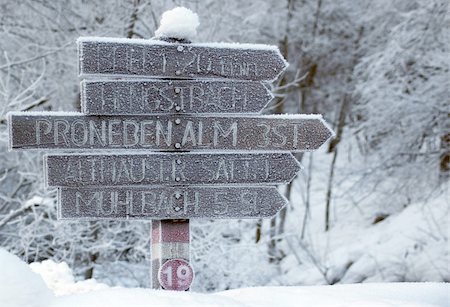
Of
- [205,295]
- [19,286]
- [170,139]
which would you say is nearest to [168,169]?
[170,139]

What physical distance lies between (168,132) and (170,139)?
41mm

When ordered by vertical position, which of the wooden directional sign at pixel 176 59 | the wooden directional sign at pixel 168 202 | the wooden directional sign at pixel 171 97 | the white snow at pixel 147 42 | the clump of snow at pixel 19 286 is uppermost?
the white snow at pixel 147 42

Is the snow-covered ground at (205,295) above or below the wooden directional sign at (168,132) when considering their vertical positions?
below

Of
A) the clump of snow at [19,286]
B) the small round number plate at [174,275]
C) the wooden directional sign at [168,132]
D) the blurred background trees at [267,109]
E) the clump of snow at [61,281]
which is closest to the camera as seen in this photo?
the clump of snow at [19,286]

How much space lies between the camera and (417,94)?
11062mm

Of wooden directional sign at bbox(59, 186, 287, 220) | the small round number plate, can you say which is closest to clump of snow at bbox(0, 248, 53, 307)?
wooden directional sign at bbox(59, 186, 287, 220)

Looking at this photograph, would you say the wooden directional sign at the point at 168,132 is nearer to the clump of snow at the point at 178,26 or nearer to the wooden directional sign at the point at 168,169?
the wooden directional sign at the point at 168,169

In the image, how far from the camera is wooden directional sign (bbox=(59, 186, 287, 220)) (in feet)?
12.0

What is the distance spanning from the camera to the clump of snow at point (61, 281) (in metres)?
6.14

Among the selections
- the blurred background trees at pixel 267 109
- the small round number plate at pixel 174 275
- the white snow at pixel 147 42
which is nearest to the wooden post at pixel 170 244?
the small round number plate at pixel 174 275

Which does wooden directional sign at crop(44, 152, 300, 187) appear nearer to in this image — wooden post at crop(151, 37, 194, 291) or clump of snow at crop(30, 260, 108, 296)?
wooden post at crop(151, 37, 194, 291)

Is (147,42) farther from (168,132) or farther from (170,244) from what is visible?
(170,244)

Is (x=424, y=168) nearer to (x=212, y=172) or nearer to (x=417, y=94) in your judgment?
(x=417, y=94)

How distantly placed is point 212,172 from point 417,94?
8.00 m
